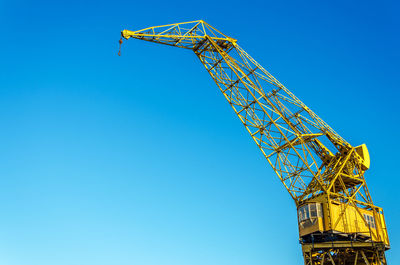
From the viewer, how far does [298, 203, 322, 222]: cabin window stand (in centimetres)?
4253

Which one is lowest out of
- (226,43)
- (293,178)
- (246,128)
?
(293,178)

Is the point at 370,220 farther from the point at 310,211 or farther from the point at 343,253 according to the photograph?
the point at 310,211

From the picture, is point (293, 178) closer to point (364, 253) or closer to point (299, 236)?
point (299, 236)

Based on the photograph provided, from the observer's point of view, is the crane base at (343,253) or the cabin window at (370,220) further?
the cabin window at (370,220)

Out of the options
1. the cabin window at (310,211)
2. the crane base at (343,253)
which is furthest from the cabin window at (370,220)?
the cabin window at (310,211)

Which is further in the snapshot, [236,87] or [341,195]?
[236,87]

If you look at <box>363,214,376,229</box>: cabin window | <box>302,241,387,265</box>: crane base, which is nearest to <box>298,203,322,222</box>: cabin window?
<box>302,241,387,265</box>: crane base

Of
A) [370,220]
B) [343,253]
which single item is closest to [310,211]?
[343,253]

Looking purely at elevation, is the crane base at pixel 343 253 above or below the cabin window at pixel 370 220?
below

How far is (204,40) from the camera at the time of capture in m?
47.6

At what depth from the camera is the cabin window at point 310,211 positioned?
42531mm

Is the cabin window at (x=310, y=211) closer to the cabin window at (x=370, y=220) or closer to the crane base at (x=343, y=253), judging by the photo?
the crane base at (x=343, y=253)

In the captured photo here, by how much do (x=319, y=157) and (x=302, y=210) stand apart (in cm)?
616

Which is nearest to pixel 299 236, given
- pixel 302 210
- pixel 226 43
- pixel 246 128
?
pixel 302 210
